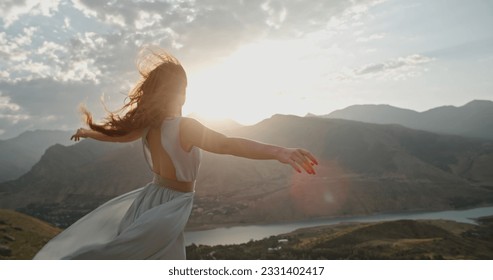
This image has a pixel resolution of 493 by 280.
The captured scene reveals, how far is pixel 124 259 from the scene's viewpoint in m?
2.79

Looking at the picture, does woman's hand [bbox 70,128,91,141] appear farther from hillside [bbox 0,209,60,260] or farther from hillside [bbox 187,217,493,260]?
hillside [bbox 187,217,493,260]

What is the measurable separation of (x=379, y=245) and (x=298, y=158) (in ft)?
265

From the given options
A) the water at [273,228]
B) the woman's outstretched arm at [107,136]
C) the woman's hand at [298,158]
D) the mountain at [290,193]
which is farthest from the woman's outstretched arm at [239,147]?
the mountain at [290,193]

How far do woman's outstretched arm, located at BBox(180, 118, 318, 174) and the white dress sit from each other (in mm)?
135

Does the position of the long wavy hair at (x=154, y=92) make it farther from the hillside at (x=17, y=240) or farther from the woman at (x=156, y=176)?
the hillside at (x=17, y=240)

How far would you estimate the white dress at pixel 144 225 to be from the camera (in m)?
2.69

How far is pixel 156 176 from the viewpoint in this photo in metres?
3.08

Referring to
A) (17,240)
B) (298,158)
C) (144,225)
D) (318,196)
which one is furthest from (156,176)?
(318,196)

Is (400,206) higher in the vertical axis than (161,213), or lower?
lower

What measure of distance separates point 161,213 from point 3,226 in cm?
3986

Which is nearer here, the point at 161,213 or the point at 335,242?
the point at 161,213

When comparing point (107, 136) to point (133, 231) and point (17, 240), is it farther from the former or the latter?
point (17, 240)
